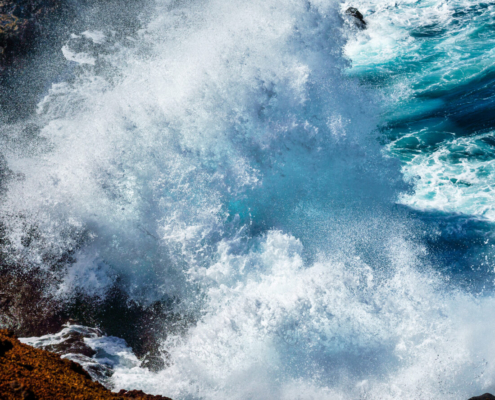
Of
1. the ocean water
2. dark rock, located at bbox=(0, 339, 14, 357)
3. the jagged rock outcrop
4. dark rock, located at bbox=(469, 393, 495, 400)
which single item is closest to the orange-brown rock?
dark rock, located at bbox=(0, 339, 14, 357)

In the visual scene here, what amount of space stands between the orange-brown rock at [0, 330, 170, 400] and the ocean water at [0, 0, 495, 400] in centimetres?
259

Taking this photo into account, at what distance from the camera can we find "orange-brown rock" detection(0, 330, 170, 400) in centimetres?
603

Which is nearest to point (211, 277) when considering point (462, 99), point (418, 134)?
point (418, 134)

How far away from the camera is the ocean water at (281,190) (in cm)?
973

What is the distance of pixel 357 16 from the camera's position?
19047mm

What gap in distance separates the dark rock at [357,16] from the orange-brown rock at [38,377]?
67.5ft

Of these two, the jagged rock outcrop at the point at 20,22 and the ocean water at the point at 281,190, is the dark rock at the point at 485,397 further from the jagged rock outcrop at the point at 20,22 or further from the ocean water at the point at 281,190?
the jagged rock outcrop at the point at 20,22

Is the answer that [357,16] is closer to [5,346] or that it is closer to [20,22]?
[20,22]

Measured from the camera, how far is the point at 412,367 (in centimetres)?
935

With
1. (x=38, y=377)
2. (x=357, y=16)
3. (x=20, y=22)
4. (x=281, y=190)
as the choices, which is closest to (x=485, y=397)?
(x=281, y=190)

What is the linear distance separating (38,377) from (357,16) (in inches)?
857

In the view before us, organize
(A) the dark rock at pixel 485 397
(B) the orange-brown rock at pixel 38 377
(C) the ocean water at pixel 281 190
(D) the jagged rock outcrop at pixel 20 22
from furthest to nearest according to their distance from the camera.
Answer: (D) the jagged rock outcrop at pixel 20 22
(C) the ocean water at pixel 281 190
(A) the dark rock at pixel 485 397
(B) the orange-brown rock at pixel 38 377

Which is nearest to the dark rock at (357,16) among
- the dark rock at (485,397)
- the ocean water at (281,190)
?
the ocean water at (281,190)

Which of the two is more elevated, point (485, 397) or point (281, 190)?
point (281, 190)
